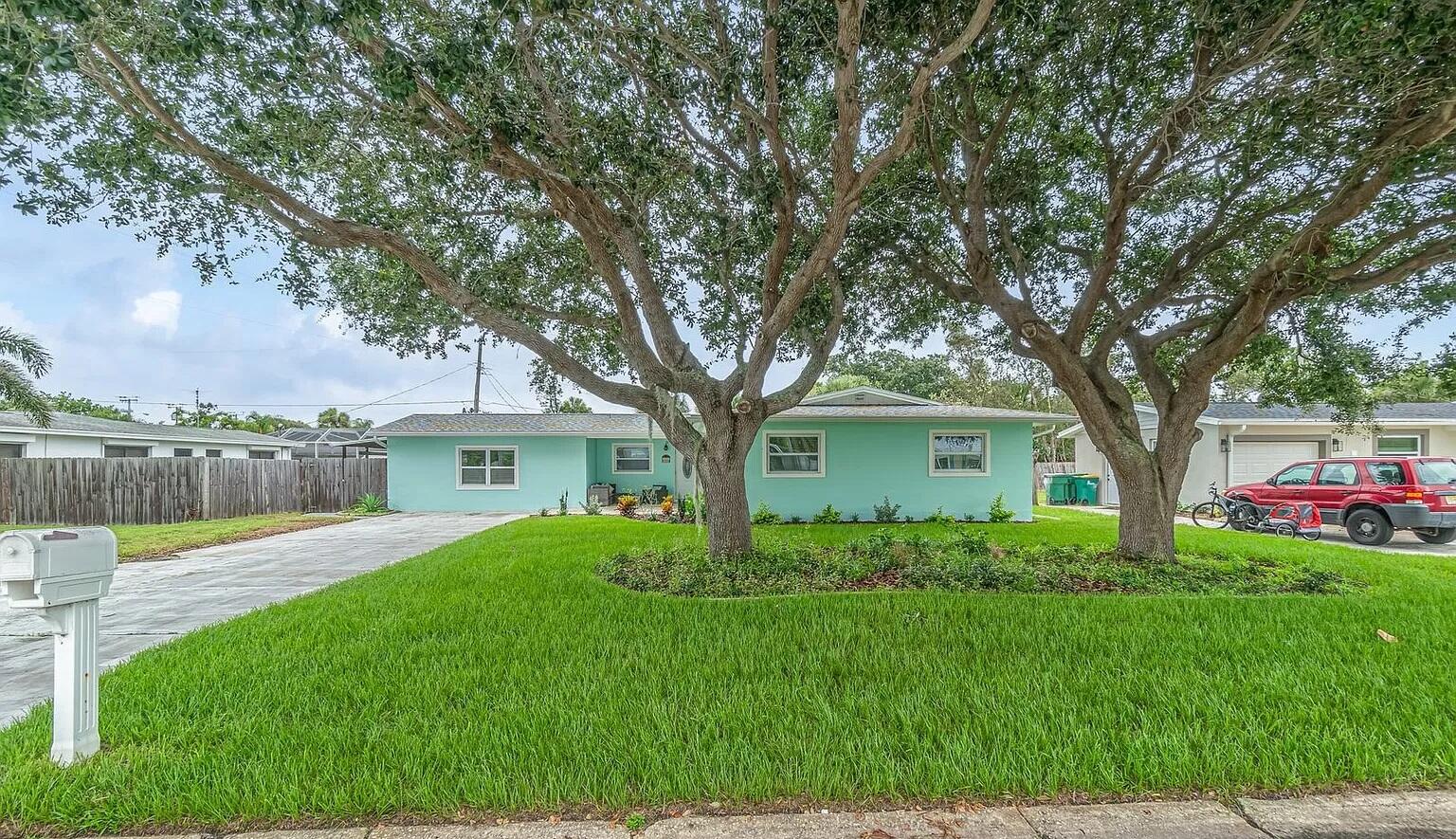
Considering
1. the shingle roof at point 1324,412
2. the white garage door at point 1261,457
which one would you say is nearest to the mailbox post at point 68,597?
the shingle roof at point 1324,412

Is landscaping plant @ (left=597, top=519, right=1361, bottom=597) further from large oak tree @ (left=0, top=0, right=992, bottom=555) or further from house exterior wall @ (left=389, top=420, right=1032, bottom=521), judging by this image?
house exterior wall @ (left=389, top=420, right=1032, bottom=521)

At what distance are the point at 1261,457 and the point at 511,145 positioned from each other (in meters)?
19.2

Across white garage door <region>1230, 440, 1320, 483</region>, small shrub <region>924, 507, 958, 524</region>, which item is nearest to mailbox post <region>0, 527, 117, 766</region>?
small shrub <region>924, 507, 958, 524</region>

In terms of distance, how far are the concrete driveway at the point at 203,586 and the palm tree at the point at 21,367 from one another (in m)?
3.72

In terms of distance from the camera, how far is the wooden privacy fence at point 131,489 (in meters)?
12.6

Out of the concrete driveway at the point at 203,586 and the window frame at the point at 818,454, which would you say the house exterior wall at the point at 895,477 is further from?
the concrete driveway at the point at 203,586

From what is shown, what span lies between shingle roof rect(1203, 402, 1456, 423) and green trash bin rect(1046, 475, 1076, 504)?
13.4ft

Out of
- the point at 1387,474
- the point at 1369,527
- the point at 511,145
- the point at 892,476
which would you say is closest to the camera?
the point at 511,145

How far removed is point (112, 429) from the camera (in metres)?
15.4

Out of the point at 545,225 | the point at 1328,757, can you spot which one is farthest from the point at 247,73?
the point at 1328,757

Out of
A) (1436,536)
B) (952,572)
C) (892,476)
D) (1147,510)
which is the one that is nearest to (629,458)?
(892,476)

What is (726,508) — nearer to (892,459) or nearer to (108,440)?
(892,459)

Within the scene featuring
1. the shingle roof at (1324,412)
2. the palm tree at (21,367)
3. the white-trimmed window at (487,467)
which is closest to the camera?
the palm tree at (21,367)

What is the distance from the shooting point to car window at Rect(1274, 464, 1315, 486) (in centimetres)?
1087
